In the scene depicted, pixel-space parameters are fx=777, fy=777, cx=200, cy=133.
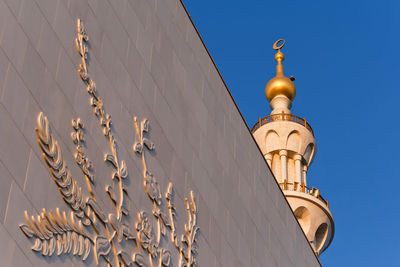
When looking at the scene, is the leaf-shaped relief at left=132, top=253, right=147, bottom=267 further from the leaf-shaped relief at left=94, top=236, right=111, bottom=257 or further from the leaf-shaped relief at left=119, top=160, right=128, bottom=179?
the leaf-shaped relief at left=119, top=160, right=128, bottom=179

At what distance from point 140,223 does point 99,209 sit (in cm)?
72

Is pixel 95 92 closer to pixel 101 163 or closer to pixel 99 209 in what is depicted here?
pixel 101 163

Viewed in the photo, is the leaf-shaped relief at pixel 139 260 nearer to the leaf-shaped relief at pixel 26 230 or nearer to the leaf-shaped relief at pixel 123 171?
the leaf-shaped relief at pixel 123 171

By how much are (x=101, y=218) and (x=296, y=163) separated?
1626 cm

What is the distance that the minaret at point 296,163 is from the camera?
69.3 feet

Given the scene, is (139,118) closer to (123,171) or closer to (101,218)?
(123,171)

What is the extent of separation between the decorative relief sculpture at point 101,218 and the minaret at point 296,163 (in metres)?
12.9

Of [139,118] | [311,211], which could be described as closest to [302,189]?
[311,211]

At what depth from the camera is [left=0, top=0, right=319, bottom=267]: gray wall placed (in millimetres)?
5977

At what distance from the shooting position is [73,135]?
663 centimetres

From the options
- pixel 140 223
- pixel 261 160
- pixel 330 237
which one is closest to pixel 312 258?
pixel 261 160

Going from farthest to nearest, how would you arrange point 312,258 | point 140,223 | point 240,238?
point 312,258 < point 240,238 < point 140,223

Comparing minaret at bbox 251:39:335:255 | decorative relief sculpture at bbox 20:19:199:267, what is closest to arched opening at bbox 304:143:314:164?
minaret at bbox 251:39:335:255

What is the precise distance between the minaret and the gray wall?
8334mm
